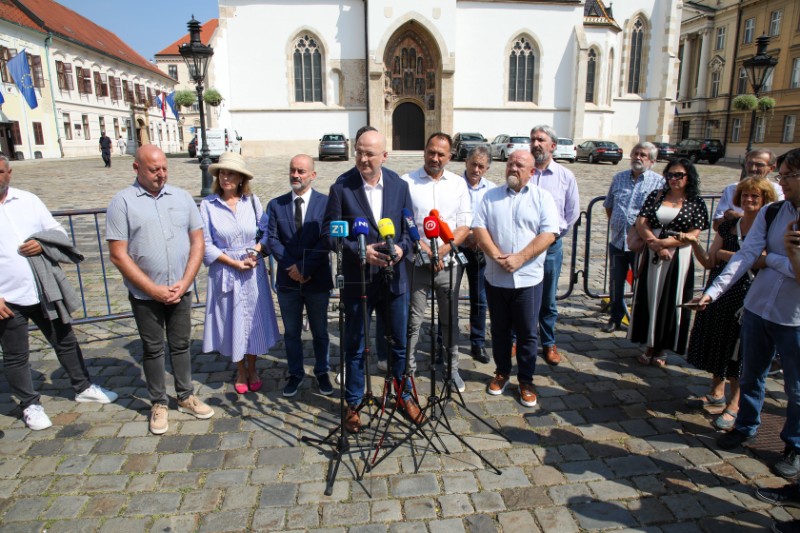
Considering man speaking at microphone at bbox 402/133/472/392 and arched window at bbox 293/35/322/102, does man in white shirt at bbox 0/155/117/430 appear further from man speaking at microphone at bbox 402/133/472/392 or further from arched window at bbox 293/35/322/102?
arched window at bbox 293/35/322/102

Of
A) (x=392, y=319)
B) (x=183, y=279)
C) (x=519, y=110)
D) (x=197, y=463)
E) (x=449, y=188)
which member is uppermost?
(x=519, y=110)

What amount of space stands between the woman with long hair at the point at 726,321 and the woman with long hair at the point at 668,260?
280 millimetres

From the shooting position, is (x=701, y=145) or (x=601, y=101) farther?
(x=601, y=101)

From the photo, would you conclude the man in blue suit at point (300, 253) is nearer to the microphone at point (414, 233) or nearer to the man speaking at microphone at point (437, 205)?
the man speaking at microphone at point (437, 205)

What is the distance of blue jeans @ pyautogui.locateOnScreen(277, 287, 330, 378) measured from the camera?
4.23 metres

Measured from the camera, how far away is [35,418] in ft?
12.6

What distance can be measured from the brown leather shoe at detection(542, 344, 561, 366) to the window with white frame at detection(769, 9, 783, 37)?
4359cm

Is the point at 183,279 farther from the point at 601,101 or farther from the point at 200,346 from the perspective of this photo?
the point at 601,101

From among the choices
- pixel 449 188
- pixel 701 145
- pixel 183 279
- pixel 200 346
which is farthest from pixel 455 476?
pixel 701 145

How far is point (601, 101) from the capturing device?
35188 mm

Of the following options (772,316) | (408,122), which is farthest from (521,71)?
(772,316)

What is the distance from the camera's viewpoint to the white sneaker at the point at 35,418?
3.83 m

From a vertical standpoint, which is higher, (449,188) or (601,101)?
(601,101)

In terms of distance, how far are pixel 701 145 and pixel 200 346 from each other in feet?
112
